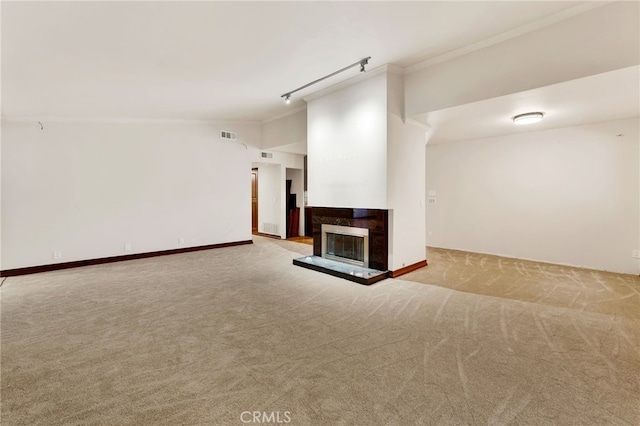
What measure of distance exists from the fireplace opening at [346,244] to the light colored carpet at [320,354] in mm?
782

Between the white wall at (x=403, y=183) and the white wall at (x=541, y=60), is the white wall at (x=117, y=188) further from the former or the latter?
the white wall at (x=541, y=60)

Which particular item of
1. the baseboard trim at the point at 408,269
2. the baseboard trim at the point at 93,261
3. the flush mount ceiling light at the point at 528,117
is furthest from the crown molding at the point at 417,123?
the baseboard trim at the point at 93,261

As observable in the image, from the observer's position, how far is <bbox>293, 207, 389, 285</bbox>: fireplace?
4.32m

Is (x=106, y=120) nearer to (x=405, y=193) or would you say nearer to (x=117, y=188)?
(x=117, y=188)

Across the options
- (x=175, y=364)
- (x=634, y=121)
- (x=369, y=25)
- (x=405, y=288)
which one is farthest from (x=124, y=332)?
(x=634, y=121)

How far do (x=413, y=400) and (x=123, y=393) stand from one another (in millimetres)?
1797

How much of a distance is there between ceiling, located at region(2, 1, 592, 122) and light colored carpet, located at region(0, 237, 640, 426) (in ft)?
8.52

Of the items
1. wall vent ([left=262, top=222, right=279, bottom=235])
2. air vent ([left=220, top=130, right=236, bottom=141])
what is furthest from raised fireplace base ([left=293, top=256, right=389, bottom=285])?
air vent ([left=220, top=130, right=236, bottom=141])

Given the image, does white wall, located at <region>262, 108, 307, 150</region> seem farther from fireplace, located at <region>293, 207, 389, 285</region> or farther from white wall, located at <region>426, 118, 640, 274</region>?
white wall, located at <region>426, 118, 640, 274</region>

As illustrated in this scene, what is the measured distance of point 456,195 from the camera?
21.1ft

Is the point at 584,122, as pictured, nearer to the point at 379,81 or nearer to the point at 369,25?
the point at 379,81

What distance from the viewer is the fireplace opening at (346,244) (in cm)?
462

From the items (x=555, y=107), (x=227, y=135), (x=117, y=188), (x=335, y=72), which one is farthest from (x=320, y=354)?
(x=227, y=135)

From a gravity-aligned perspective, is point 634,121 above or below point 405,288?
above
